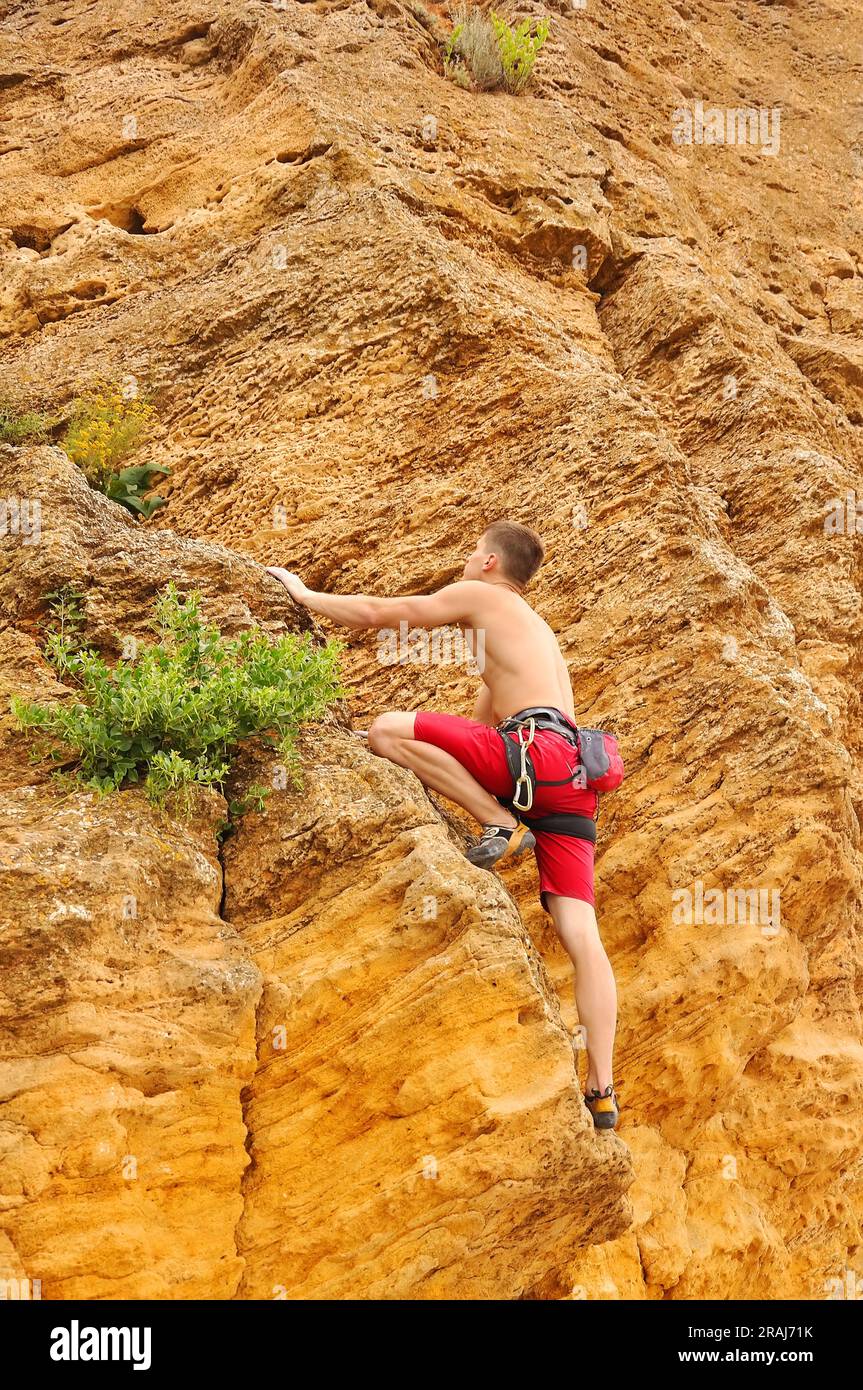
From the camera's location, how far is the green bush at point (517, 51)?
10.3 m

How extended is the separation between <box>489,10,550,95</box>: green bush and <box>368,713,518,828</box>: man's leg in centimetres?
771

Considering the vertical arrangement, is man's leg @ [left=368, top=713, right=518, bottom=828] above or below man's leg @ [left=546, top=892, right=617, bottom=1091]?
above

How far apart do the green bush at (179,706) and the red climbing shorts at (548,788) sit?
23.5 inches

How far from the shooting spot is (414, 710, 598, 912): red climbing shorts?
15.4ft

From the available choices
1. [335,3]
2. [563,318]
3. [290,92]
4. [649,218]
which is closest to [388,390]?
[563,318]

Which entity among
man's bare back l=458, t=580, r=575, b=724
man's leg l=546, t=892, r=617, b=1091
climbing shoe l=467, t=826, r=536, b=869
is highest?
man's bare back l=458, t=580, r=575, b=724

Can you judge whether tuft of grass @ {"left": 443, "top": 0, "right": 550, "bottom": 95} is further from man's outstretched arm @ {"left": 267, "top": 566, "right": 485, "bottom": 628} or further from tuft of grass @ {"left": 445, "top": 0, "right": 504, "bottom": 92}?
man's outstretched arm @ {"left": 267, "top": 566, "right": 485, "bottom": 628}

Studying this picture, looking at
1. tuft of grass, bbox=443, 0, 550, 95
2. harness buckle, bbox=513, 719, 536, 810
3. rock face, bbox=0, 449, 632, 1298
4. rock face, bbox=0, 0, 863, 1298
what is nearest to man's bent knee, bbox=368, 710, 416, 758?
rock face, bbox=0, 0, 863, 1298

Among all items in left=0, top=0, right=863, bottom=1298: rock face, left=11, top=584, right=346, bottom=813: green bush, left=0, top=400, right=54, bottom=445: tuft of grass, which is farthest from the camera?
left=0, top=400, right=54, bottom=445: tuft of grass

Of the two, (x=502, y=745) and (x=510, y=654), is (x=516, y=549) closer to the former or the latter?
(x=510, y=654)

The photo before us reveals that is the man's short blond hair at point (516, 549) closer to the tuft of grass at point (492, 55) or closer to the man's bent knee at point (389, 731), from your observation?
the man's bent knee at point (389, 731)

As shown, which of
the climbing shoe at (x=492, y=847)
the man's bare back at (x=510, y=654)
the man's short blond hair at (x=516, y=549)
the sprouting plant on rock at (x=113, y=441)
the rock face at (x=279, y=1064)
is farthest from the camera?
→ the sprouting plant on rock at (x=113, y=441)

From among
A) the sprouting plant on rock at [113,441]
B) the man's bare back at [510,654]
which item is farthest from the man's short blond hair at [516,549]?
the sprouting plant on rock at [113,441]

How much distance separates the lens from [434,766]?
189 inches
